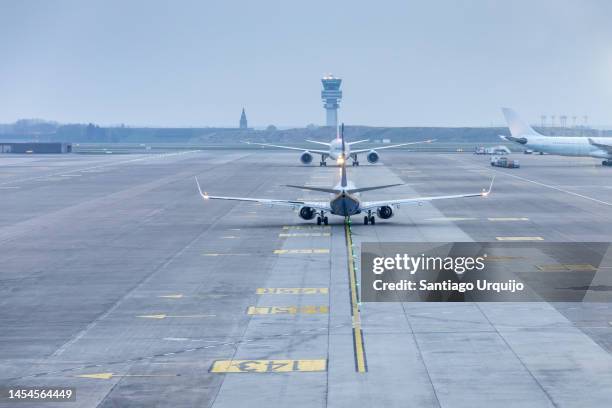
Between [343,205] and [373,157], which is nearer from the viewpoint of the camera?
[343,205]

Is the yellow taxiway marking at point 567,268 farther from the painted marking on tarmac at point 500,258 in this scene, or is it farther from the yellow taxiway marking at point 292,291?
the yellow taxiway marking at point 292,291

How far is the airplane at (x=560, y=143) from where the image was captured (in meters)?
161

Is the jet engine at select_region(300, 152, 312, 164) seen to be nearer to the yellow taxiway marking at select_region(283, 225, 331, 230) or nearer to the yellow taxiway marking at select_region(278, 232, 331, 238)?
the yellow taxiway marking at select_region(283, 225, 331, 230)

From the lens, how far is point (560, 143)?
16675cm

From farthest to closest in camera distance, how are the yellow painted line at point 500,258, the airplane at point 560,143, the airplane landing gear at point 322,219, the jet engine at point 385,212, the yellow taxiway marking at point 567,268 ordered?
the airplane at point 560,143 < the jet engine at point 385,212 < the airplane landing gear at point 322,219 < the yellow painted line at point 500,258 < the yellow taxiway marking at point 567,268

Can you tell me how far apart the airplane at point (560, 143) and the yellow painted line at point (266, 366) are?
13553 centimetres

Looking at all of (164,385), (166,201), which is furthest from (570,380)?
(166,201)

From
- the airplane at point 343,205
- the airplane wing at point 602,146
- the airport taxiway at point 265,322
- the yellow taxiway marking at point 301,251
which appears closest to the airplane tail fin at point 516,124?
the airplane wing at point 602,146

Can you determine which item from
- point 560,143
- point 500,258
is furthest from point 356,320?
point 560,143

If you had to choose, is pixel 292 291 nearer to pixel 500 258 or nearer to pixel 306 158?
pixel 500 258

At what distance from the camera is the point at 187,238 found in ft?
213

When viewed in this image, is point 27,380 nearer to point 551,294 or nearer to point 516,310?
point 516,310

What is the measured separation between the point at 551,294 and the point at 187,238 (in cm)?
2921

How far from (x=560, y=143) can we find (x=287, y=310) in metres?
135
